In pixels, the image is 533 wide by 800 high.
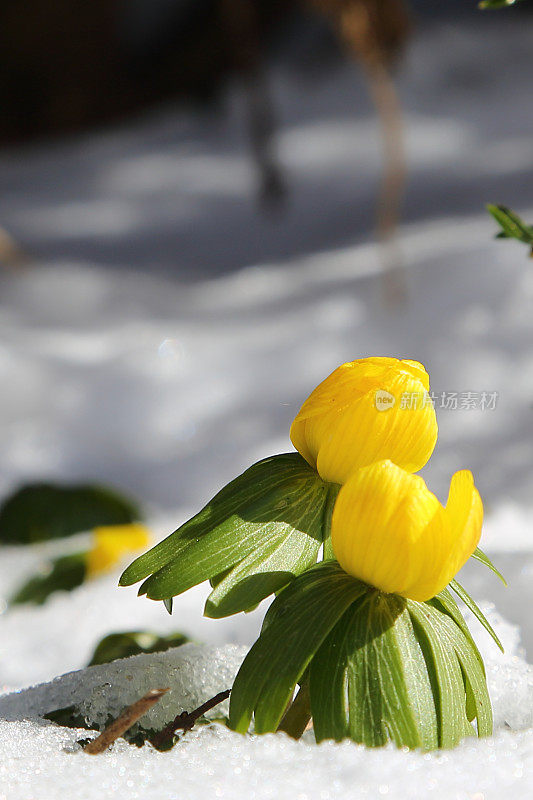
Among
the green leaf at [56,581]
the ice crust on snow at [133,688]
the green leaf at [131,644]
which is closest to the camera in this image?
the ice crust on snow at [133,688]

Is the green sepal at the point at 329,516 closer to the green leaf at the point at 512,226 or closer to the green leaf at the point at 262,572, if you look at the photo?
the green leaf at the point at 262,572

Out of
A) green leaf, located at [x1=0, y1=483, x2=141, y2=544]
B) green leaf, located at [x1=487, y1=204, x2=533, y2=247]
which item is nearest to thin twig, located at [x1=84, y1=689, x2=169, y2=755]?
green leaf, located at [x1=487, y1=204, x2=533, y2=247]

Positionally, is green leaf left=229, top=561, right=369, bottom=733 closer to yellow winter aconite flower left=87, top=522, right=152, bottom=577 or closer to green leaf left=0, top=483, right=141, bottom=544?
yellow winter aconite flower left=87, top=522, right=152, bottom=577

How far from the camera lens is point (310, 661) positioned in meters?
0.30

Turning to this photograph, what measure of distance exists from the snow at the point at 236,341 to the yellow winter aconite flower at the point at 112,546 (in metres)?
0.05

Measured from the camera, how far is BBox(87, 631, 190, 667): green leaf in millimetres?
526

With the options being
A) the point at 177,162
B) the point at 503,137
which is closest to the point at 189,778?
the point at 503,137

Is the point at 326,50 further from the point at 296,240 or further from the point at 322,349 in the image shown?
the point at 322,349

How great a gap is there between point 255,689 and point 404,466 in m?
0.10

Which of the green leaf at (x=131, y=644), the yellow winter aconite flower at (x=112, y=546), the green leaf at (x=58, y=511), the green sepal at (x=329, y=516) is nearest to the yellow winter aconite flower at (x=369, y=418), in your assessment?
the green sepal at (x=329, y=516)

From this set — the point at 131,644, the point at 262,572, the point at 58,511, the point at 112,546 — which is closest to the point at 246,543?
the point at 262,572

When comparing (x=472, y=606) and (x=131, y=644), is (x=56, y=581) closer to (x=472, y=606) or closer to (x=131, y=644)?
(x=131, y=644)

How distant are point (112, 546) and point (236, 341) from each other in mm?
729

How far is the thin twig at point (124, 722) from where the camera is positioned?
0.33 meters
